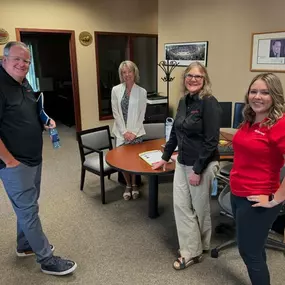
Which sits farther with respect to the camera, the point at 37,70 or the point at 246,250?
the point at 37,70

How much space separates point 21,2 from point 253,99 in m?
4.55

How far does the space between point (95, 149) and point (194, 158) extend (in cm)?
148

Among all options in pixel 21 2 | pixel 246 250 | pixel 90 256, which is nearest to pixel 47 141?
pixel 21 2

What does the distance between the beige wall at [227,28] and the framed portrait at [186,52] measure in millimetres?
79

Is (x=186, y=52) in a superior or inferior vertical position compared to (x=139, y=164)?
superior

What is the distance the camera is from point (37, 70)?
7457 millimetres

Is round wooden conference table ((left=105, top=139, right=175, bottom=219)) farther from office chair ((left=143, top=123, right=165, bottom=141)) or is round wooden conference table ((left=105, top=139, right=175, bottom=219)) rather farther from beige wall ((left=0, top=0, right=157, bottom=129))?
beige wall ((left=0, top=0, right=157, bottom=129))

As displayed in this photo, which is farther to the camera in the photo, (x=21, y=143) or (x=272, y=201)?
(x=21, y=143)

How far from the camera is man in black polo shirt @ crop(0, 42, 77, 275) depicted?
1.74m

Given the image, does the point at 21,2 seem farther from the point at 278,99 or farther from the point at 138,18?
the point at 278,99

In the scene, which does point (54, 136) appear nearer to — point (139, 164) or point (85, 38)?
point (139, 164)

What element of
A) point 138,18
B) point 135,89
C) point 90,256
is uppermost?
point 138,18

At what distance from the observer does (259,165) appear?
4.68 ft

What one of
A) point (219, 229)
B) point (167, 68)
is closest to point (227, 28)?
point (167, 68)
